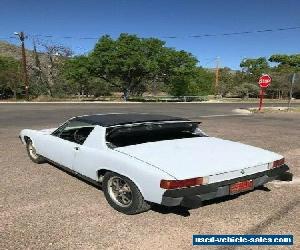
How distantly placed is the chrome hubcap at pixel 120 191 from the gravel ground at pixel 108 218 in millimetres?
165

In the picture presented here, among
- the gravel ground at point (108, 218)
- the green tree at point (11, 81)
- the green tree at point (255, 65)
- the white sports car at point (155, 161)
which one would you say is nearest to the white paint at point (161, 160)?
the white sports car at point (155, 161)

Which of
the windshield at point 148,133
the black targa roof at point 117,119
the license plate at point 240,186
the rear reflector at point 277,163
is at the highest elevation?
the black targa roof at point 117,119

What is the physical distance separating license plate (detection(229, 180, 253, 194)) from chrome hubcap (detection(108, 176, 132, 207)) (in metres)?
1.28

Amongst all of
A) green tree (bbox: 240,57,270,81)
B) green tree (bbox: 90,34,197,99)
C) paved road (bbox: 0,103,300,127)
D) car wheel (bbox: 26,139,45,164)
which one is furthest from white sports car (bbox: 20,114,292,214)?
green tree (bbox: 240,57,270,81)

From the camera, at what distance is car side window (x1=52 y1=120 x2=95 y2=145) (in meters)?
5.76

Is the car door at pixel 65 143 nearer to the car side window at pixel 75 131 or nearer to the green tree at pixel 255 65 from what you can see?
the car side window at pixel 75 131

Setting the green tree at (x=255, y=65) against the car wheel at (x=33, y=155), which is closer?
the car wheel at (x=33, y=155)

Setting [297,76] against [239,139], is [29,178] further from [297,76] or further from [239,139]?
[297,76]

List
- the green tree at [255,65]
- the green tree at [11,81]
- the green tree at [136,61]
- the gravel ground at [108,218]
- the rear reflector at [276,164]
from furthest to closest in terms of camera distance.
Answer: the green tree at [255,65]
the green tree at [11,81]
the green tree at [136,61]
the rear reflector at [276,164]
the gravel ground at [108,218]

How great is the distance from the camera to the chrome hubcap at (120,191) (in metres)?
4.70

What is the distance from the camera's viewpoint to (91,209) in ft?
15.9

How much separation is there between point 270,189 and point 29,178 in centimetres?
406

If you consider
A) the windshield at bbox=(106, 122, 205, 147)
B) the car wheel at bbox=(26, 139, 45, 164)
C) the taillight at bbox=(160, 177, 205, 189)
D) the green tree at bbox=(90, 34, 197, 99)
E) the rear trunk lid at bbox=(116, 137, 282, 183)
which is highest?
the green tree at bbox=(90, 34, 197, 99)

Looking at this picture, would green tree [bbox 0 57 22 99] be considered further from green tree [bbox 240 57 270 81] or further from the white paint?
green tree [bbox 240 57 270 81]
